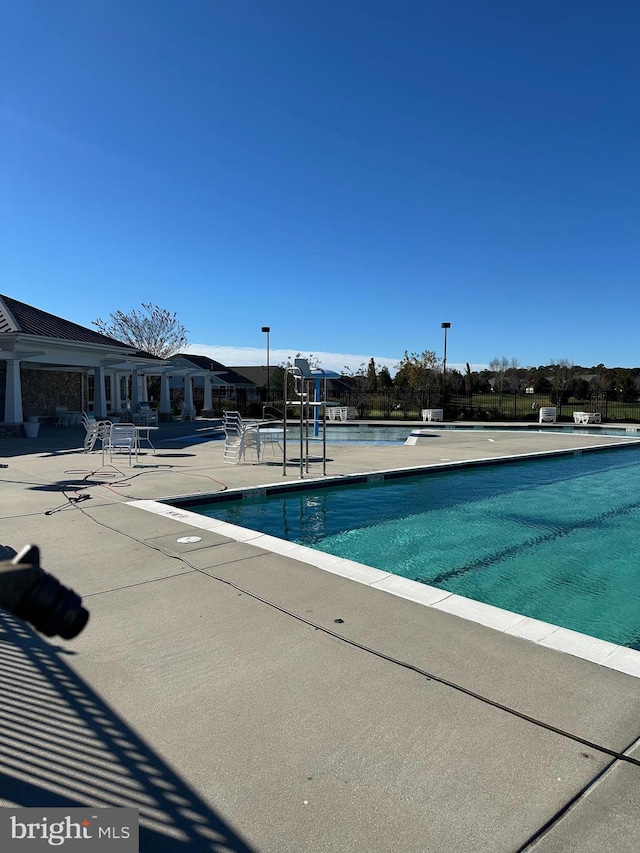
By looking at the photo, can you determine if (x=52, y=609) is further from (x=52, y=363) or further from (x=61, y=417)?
(x=61, y=417)

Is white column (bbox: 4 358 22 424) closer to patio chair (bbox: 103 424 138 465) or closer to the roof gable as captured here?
patio chair (bbox: 103 424 138 465)

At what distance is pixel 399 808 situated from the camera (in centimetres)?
190

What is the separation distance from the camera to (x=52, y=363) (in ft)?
64.9

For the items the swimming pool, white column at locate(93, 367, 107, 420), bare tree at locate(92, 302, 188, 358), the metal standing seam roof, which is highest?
bare tree at locate(92, 302, 188, 358)

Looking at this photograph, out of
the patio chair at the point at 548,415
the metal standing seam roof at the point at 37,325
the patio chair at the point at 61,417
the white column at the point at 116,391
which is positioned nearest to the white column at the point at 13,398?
the metal standing seam roof at the point at 37,325

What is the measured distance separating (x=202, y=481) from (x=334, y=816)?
7.60 meters

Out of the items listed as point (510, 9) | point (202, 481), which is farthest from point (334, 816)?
point (510, 9)

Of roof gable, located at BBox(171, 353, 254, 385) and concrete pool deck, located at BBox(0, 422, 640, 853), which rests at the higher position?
roof gable, located at BBox(171, 353, 254, 385)

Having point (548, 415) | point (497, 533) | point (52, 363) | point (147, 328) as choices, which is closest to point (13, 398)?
point (52, 363)

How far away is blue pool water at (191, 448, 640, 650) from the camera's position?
16.1 ft

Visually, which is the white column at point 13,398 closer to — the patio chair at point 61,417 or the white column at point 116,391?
the patio chair at point 61,417

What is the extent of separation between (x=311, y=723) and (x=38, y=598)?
1747 mm

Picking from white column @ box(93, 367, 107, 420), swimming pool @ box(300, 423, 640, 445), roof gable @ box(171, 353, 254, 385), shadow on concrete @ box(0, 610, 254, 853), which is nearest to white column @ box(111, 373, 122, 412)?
white column @ box(93, 367, 107, 420)

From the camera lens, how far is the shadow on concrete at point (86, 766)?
5.96 ft
